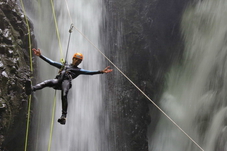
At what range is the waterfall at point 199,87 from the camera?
938cm

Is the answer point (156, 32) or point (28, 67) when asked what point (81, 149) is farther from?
point (156, 32)

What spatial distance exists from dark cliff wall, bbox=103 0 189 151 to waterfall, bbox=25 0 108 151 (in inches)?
33.3


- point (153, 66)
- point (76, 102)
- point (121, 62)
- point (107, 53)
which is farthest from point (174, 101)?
point (76, 102)

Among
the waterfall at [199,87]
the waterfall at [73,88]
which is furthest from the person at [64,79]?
the waterfall at [199,87]

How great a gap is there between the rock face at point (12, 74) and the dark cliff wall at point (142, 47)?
4.74m

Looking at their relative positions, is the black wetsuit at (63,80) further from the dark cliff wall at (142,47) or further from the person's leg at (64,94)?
the dark cliff wall at (142,47)

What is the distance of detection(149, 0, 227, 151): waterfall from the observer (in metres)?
9.38

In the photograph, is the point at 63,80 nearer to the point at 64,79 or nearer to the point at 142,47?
the point at 64,79

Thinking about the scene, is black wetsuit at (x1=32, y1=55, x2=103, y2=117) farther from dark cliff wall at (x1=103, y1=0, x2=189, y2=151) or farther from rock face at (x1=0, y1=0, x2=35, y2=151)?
dark cliff wall at (x1=103, y1=0, x2=189, y2=151)

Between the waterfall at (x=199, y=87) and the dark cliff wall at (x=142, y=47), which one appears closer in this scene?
the waterfall at (x=199, y=87)

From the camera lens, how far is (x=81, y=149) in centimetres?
994

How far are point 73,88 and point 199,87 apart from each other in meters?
5.36

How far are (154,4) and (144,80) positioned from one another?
3904mm

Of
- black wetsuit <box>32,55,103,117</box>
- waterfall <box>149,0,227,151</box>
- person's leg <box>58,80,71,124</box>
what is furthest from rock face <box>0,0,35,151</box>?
waterfall <box>149,0,227,151</box>
